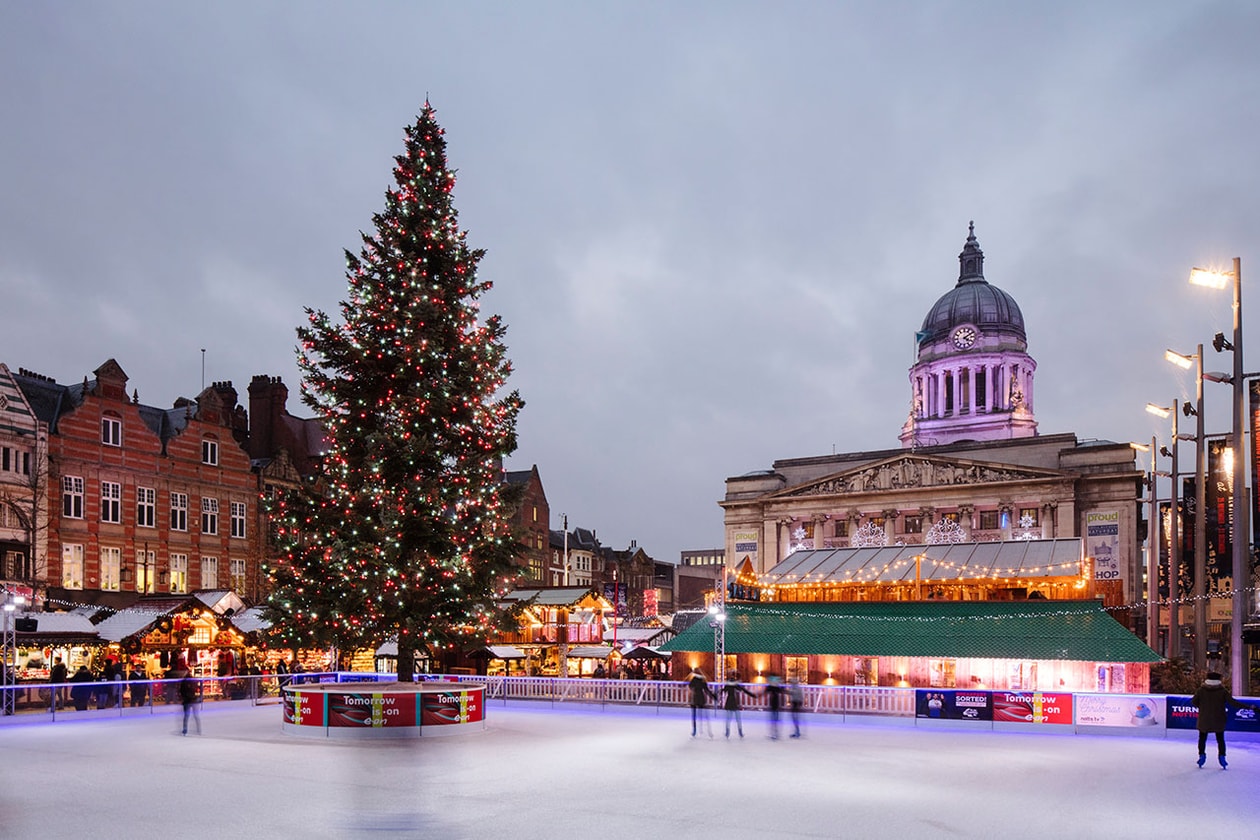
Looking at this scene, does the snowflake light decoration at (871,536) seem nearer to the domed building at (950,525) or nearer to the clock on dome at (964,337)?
the domed building at (950,525)

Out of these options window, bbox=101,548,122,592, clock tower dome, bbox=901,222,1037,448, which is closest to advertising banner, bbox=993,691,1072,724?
window, bbox=101,548,122,592

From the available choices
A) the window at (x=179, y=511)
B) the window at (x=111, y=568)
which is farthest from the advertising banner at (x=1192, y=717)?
the window at (x=179, y=511)

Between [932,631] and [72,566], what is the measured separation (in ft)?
121

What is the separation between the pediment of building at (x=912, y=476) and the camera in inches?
2894

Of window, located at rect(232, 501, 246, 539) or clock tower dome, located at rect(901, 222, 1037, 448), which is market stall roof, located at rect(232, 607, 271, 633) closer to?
window, located at rect(232, 501, 246, 539)

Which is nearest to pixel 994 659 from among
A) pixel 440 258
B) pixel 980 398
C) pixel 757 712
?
pixel 757 712

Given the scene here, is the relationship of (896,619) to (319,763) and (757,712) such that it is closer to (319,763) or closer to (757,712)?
(757,712)

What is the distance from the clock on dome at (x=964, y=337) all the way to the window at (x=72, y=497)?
8596cm

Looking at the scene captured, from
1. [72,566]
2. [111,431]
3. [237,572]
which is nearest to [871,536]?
[237,572]

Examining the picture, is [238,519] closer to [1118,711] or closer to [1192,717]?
[1118,711]

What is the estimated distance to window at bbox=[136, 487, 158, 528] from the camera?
51719mm

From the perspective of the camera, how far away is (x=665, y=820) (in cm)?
1453

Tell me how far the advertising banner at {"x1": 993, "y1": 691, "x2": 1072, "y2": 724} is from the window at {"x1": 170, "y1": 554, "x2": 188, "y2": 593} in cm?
4020

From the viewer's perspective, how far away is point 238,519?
57875 millimetres
